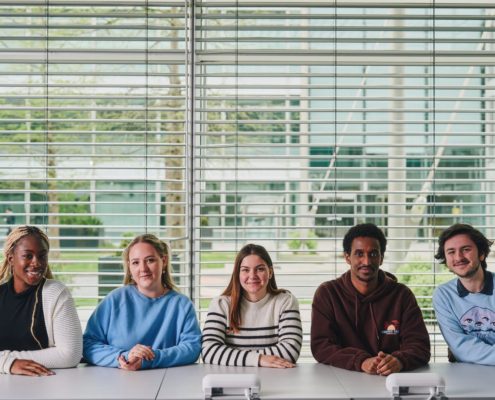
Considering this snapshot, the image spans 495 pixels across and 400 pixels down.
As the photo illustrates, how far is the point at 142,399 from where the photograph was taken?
2738 millimetres

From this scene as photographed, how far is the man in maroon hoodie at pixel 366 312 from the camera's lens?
346 centimetres

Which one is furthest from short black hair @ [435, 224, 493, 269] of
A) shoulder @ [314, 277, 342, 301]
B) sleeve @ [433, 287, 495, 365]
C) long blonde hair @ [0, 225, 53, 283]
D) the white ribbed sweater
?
long blonde hair @ [0, 225, 53, 283]

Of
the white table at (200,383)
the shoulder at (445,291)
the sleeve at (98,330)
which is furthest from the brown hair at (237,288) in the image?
the shoulder at (445,291)

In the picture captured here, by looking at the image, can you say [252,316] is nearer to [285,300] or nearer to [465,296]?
[285,300]

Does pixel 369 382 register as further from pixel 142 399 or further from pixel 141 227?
pixel 141 227

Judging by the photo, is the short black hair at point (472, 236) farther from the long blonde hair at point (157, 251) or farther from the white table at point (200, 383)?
the long blonde hair at point (157, 251)

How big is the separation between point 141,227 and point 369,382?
165 cm

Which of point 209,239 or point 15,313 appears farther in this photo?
point 209,239

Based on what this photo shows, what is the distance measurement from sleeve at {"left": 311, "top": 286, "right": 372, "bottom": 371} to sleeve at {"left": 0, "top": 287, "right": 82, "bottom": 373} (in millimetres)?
1044

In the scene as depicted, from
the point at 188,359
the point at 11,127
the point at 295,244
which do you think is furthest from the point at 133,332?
the point at 11,127

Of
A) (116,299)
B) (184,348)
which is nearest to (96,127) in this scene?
(116,299)

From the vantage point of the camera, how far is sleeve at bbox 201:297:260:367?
334 cm

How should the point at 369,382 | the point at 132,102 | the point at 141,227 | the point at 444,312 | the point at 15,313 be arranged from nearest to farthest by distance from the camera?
1. the point at 369,382
2. the point at 15,313
3. the point at 444,312
4. the point at 141,227
5. the point at 132,102

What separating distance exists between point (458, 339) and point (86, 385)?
1.65 metres
